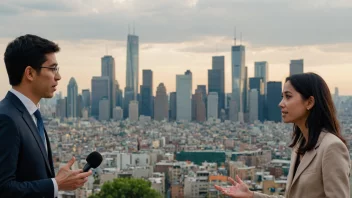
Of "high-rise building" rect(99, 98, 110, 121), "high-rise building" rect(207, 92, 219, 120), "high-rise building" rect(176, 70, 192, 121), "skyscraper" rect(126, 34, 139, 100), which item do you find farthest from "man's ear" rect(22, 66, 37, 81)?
"skyscraper" rect(126, 34, 139, 100)

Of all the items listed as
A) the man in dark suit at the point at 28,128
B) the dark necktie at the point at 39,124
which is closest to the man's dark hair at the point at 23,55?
the man in dark suit at the point at 28,128

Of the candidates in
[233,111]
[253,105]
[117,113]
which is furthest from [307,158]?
[117,113]

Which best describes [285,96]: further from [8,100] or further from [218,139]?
[218,139]

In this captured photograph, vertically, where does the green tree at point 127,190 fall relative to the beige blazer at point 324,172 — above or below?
below

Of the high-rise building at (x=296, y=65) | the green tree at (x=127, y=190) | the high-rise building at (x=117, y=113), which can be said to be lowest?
the green tree at (x=127, y=190)

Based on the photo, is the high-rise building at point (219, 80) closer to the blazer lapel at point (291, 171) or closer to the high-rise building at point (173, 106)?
the high-rise building at point (173, 106)

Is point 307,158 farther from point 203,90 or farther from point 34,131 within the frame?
point 203,90

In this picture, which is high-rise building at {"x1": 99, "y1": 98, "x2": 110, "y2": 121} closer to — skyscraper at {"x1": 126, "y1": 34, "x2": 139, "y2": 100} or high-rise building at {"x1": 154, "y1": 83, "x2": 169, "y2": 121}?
skyscraper at {"x1": 126, "y1": 34, "x2": 139, "y2": 100}

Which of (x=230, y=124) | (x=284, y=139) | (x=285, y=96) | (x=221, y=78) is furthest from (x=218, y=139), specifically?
(x=285, y=96)
